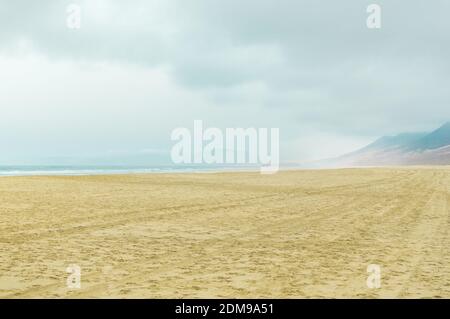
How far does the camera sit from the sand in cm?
873

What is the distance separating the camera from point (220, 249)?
1267 centimetres

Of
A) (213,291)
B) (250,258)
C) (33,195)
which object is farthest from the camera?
(33,195)

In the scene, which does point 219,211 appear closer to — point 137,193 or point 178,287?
point 137,193

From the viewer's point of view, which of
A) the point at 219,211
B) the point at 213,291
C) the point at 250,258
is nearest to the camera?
the point at 213,291

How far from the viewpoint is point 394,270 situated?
1034cm

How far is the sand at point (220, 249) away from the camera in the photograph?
8.73 m
